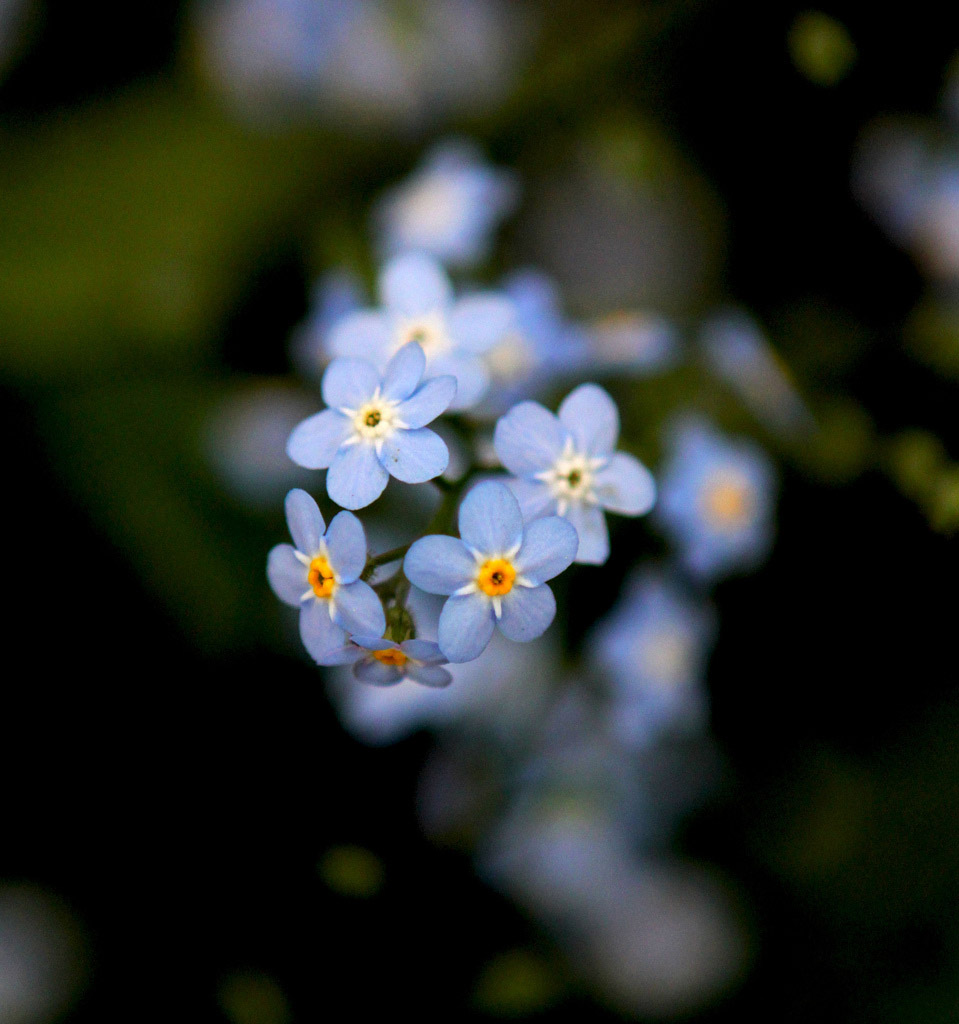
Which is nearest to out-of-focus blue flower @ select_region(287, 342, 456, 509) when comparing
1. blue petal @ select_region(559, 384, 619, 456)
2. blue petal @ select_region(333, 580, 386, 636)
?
blue petal @ select_region(333, 580, 386, 636)

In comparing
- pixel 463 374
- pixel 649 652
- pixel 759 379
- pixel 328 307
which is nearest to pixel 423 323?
pixel 463 374

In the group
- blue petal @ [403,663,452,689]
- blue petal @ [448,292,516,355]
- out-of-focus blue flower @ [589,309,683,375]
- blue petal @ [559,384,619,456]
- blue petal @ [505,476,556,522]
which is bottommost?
blue petal @ [403,663,452,689]

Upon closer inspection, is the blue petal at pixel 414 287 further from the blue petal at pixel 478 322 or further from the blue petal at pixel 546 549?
the blue petal at pixel 546 549

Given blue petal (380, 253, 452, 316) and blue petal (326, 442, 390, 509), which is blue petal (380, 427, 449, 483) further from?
blue petal (380, 253, 452, 316)

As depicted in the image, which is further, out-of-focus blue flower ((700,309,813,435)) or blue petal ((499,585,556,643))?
out-of-focus blue flower ((700,309,813,435))

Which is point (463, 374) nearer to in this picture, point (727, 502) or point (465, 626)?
point (465, 626)

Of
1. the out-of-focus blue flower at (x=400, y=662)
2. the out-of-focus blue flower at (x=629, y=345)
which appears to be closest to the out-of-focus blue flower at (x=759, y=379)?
the out-of-focus blue flower at (x=629, y=345)
